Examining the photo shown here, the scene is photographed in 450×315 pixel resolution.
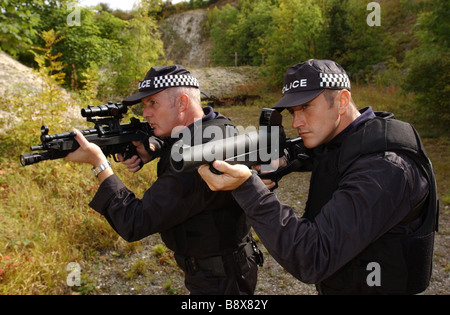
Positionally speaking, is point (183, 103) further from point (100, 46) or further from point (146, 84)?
point (100, 46)

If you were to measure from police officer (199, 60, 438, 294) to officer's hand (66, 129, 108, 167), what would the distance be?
1.16m

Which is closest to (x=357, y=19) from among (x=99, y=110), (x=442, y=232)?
(x=442, y=232)

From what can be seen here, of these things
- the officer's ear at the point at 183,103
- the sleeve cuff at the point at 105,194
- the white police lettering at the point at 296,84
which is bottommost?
the sleeve cuff at the point at 105,194

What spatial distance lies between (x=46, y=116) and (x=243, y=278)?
532cm

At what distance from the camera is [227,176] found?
1.61 m

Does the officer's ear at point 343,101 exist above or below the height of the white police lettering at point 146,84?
below

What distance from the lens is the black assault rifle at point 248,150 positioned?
4.96ft

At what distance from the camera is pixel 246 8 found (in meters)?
31.5

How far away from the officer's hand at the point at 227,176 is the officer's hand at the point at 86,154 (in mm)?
1146

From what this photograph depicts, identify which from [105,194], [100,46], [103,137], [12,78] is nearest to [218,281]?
[105,194]

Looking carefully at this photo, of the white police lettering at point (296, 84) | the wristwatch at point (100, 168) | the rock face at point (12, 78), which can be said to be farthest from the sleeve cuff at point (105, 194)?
the rock face at point (12, 78)

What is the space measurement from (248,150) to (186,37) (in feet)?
153

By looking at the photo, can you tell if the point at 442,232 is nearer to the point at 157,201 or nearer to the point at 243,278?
the point at 243,278

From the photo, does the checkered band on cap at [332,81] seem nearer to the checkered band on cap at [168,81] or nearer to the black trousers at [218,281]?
the checkered band on cap at [168,81]
